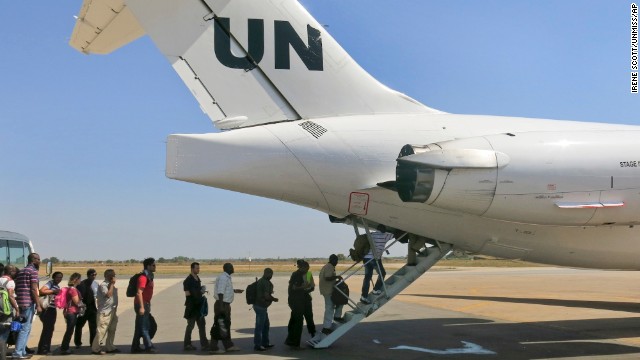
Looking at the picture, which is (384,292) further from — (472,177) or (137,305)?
(137,305)

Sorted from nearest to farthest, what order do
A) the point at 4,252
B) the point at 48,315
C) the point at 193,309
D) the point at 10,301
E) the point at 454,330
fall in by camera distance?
the point at 10,301
the point at 48,315
the point at 193,309
the point at 454,330
the point at 4,252

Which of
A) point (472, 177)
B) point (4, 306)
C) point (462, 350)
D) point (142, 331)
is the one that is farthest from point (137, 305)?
point (472, 177)

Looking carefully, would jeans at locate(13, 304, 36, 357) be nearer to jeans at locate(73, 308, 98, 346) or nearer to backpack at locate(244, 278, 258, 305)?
jeans at locate(73, 308, 98, 346)

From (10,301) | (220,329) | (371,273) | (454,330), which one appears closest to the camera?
(10,301)

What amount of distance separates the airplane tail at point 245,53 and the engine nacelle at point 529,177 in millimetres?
2078

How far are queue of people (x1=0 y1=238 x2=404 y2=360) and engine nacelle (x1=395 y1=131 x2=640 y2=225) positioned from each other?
223 centimetres

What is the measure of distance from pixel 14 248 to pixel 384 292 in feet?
47.4

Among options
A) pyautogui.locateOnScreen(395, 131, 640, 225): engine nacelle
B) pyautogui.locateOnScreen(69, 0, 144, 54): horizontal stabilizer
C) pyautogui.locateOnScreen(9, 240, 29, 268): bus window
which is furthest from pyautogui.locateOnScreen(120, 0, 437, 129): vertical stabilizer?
pyautogui.locateOnScreen(9, 240, 29, 268): bus window

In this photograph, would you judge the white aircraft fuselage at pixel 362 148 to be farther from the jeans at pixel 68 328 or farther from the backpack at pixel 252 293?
the jeans at pixel 68 328

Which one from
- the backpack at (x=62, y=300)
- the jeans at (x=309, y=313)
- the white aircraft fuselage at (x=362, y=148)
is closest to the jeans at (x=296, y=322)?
the jeans at (x=309, y=313)

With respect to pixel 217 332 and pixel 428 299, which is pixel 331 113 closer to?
pixel 217 332

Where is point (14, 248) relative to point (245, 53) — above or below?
below

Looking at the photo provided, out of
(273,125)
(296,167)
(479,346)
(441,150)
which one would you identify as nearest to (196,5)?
(273,125)

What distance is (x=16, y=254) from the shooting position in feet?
63.5
